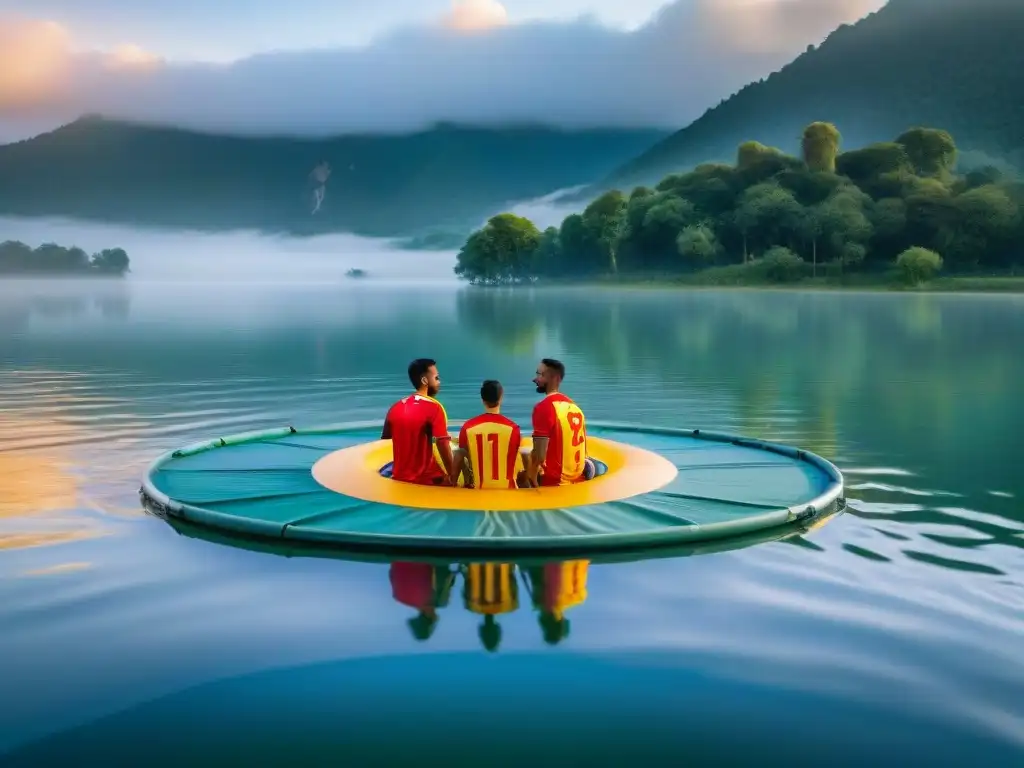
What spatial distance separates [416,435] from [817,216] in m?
105

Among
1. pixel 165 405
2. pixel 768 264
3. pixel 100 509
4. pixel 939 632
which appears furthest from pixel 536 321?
pixel 768 264

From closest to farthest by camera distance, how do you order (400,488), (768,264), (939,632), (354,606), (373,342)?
(939,632) → (354,606) → (400,488) → (373,342) → (768,264)

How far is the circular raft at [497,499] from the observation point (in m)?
9.60

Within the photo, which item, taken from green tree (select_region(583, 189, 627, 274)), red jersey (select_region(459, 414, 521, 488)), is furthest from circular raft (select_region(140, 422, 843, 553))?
green tree (select_region(583, 189, 627, 274))

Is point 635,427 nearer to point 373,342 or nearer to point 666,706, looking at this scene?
point 666,706

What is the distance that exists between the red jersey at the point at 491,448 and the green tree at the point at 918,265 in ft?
315

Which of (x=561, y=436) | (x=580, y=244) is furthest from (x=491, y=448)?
(x=580, y=244)

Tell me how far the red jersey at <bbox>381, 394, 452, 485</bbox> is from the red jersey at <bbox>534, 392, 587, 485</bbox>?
1.04 metres

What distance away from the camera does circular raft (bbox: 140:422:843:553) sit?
31.5 ft

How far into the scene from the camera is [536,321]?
56.3 meters

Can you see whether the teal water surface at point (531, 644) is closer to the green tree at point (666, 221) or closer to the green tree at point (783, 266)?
the green tree at point (783, 266)

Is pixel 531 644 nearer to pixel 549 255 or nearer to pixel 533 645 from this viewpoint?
pixel 533 645

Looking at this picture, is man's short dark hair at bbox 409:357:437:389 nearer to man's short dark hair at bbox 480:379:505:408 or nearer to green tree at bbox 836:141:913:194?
man's short dark hair at bbox 480:379:505:408

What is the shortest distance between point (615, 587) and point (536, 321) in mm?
47804
